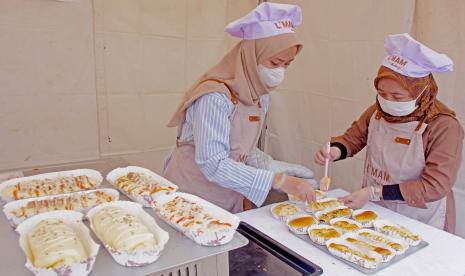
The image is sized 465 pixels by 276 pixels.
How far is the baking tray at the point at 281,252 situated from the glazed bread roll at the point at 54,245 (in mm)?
557

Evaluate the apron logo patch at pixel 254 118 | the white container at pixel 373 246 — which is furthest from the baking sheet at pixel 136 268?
the apron logo patch at pixel 254 118

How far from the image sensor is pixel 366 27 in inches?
84.6

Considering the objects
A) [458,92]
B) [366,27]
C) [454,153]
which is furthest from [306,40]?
[454,153]

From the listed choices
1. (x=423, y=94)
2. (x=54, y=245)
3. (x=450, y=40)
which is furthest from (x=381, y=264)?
(x=450, y=40)

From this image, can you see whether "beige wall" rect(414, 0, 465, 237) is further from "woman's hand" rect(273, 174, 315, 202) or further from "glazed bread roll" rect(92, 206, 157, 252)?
"glazed bread roll" rect(92, 206, 157, 252)

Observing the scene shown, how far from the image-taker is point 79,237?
0.83 metres

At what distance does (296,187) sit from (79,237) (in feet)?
2.60

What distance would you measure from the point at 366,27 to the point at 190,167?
1.39 m

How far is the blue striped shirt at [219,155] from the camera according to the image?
52.3 inches

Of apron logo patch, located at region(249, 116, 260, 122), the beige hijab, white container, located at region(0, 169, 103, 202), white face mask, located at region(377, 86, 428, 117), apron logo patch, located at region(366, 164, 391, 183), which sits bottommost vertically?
apron logo patch, located at region(366, 164, 391, 183)

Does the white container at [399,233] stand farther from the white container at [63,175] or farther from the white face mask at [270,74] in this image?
the white container at [63,175]

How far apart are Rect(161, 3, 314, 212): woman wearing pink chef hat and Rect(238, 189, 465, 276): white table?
0.09m

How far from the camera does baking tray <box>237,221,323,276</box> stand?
97cm

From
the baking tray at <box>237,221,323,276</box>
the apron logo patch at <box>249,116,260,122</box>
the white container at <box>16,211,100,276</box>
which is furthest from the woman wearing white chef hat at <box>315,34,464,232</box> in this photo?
the white container at <box>16,211,100,276</box>
